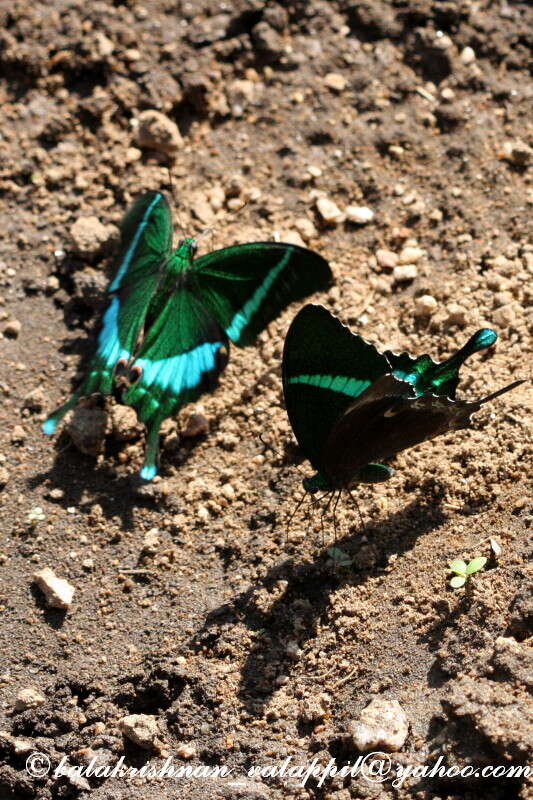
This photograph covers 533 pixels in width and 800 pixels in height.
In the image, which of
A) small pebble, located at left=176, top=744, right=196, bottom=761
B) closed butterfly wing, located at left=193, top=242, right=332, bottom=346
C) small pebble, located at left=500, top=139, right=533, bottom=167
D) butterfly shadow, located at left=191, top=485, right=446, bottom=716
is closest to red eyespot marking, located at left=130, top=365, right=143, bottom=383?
closed butterfly wing, located at left=193, top=242, right=332, bottom=346

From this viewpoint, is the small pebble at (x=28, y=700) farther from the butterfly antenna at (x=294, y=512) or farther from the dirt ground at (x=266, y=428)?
the butterfly antenna at (x=294, y=512)

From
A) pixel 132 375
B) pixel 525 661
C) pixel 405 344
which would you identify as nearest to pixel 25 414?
pixel 132 375

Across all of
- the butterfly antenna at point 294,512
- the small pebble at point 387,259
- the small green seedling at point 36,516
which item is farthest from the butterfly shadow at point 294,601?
the small pebble at point 387,259

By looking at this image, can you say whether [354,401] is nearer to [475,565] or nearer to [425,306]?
[475,565]

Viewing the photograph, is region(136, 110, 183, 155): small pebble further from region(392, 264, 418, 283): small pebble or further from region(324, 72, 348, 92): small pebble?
region(392, 264, 418, 283): small pebble

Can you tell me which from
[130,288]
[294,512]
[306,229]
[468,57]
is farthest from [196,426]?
[468,57]

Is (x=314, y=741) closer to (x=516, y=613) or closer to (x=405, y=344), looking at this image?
(x=516, y=613)
